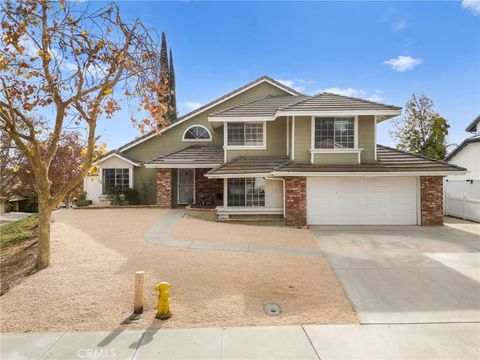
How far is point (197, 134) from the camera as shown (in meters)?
19.5

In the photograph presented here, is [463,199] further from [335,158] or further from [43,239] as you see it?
[43,239]

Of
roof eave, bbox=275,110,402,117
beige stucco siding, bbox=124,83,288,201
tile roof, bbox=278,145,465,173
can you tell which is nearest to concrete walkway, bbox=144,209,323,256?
tile roof, bbox=278,145,465,173

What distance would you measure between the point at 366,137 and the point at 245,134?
6.06m

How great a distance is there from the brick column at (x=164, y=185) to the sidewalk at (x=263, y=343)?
12930mm

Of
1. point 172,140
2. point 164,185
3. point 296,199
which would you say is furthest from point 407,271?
point 172,140

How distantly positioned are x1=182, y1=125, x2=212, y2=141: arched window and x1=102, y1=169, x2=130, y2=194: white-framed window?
14.2ft

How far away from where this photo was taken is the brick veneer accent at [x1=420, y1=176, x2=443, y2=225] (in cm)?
1395

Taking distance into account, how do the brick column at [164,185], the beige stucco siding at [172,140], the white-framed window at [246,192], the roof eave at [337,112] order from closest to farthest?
1. the roof eave at [337,112]
2. the white-framed window at [246,192]
3. the brick column at [164,185]
4. the beige stucco siding at [172,140]

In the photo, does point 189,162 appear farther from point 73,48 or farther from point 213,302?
point 213,302

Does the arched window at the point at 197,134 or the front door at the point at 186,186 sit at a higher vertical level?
the arched window at the point at 197,134

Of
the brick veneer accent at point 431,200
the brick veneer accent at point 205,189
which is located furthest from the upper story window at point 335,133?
the brick veneer accent at point 205,189

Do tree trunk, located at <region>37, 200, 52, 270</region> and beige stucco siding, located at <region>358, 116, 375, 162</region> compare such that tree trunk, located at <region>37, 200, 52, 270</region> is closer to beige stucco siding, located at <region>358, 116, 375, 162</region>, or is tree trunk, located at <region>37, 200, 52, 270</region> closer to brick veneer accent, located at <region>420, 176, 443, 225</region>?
beige stucco siding, located at <region>358, 116, 375, 162</region>

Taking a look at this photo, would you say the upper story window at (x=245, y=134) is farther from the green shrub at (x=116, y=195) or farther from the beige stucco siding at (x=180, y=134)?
the green shrub at (x=116, y=195)

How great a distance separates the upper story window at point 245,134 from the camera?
53.6ft
